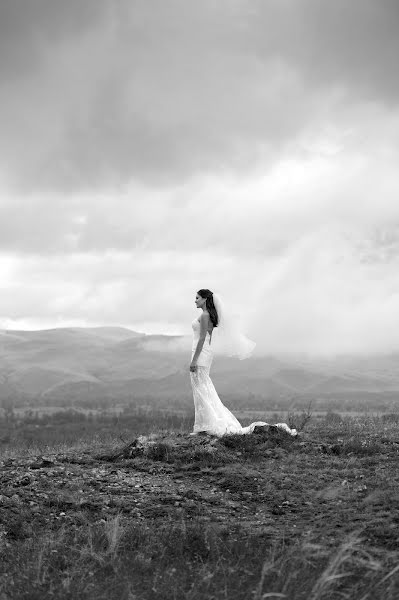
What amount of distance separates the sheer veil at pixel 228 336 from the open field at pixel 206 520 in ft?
10.9

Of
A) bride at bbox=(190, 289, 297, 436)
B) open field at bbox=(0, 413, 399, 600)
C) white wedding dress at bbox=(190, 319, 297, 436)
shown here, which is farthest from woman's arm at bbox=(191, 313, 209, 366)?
open field at bbox=(0, 413, 399, 600)

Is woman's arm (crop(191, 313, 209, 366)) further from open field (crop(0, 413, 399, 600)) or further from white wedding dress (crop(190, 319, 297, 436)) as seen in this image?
open field (crop(0, 413, 399, 600))

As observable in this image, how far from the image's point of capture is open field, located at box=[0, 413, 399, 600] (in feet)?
25.9

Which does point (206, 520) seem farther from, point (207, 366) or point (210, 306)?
point (210, 306)

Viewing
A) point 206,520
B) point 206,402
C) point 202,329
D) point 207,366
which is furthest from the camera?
point 207,366

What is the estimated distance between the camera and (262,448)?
16.3 meters

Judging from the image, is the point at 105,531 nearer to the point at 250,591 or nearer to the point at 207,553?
the point at 207,553

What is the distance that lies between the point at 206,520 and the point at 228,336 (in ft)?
31.0

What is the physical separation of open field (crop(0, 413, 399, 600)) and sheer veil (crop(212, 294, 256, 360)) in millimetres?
3336

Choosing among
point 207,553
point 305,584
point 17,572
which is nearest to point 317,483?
point 207,553

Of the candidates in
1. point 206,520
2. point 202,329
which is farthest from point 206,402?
point 206,520

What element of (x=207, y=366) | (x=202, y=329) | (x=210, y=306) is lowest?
(x=207, y=366)

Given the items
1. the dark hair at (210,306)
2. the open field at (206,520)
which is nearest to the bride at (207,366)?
the dark hair at (210,306)

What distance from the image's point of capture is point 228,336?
19.8 metres
